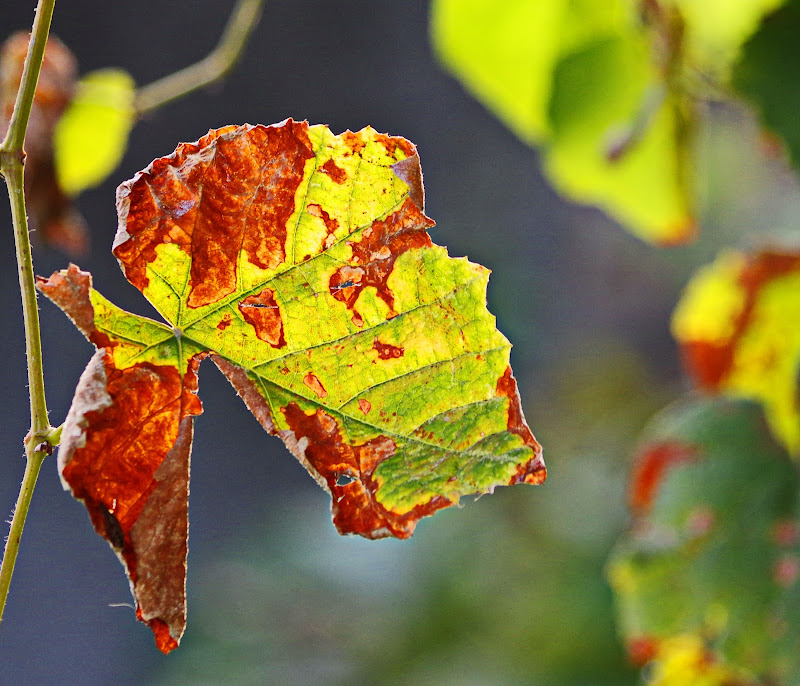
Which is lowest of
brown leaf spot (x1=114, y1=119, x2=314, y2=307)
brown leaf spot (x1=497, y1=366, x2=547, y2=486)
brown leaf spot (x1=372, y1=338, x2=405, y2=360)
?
brown leaf spot (x1=497, y1=366, x2=547, y2=486)

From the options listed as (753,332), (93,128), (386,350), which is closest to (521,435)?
(386,350)

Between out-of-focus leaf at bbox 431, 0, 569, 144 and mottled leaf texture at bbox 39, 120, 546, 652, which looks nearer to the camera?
mottled leaf texture at bbox 39, 120, 546, 652

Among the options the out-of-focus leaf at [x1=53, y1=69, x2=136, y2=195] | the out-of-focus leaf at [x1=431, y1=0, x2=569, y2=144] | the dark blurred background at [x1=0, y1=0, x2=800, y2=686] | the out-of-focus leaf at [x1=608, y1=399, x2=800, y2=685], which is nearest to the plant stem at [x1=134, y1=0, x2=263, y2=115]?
the out-of-focus leaf at [x1=53, y1=69, x2=136, y2=195]

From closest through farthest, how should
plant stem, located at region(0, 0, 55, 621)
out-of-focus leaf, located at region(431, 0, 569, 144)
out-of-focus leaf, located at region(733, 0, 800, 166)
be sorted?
plant stem, located at region(0, 0, 55, 621) → out-of-focus leaf, located at region(733, 0, 800, 166) → out-of-focus leaf, located at region(431, 0, 569, 144)

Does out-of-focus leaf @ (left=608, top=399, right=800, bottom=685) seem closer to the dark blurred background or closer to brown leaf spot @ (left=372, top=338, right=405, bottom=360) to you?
brown leaf spot @ (left=372, top=338, right=405, bottom=360)

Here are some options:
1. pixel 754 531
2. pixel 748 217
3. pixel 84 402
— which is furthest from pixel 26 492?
pixel 748 217

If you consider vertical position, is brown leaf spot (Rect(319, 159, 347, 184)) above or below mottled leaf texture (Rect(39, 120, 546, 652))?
above

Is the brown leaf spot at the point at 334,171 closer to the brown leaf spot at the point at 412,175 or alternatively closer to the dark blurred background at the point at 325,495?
the brown leaf spot at the point at 412,175

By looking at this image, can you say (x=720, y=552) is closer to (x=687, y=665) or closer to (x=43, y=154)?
(x=687, y=665)
